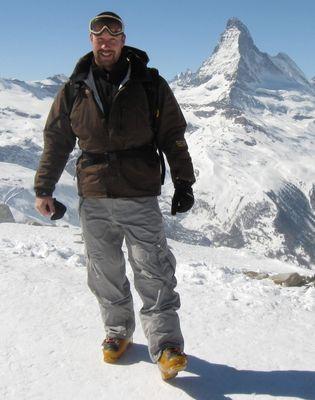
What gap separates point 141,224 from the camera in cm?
522

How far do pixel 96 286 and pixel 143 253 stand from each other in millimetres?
795

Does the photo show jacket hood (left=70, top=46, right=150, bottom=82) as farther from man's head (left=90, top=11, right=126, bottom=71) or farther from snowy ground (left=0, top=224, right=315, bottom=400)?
snowy ground (left=0, top=224, right=315, bottom=400)

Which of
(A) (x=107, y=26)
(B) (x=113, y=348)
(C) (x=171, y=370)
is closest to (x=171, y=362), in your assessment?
(C) (x=171, y=370)

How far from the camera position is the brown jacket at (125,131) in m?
5.05

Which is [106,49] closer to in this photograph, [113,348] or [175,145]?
[175,145]

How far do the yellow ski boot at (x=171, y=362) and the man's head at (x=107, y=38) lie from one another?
292cm

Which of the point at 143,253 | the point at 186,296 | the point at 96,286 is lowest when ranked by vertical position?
the point at 186,296


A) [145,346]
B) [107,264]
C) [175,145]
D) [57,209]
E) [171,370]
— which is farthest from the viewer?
[145,346]

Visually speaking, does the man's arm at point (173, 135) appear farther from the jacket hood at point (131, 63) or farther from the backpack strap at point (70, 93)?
the backpack strap at point (70, 93)

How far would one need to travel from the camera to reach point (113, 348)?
558 centimetres

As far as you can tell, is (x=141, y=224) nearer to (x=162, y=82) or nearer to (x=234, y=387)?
(x=162, y=82)

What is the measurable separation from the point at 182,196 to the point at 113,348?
1.85m

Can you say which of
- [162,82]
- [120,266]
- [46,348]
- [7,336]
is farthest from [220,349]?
[162,82]

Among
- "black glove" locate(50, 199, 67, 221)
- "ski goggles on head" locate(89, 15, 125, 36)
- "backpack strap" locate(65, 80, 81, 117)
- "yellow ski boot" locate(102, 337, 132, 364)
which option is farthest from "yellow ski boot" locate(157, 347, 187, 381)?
"ski goggles on head" locate(89, 15, 125, 36)
